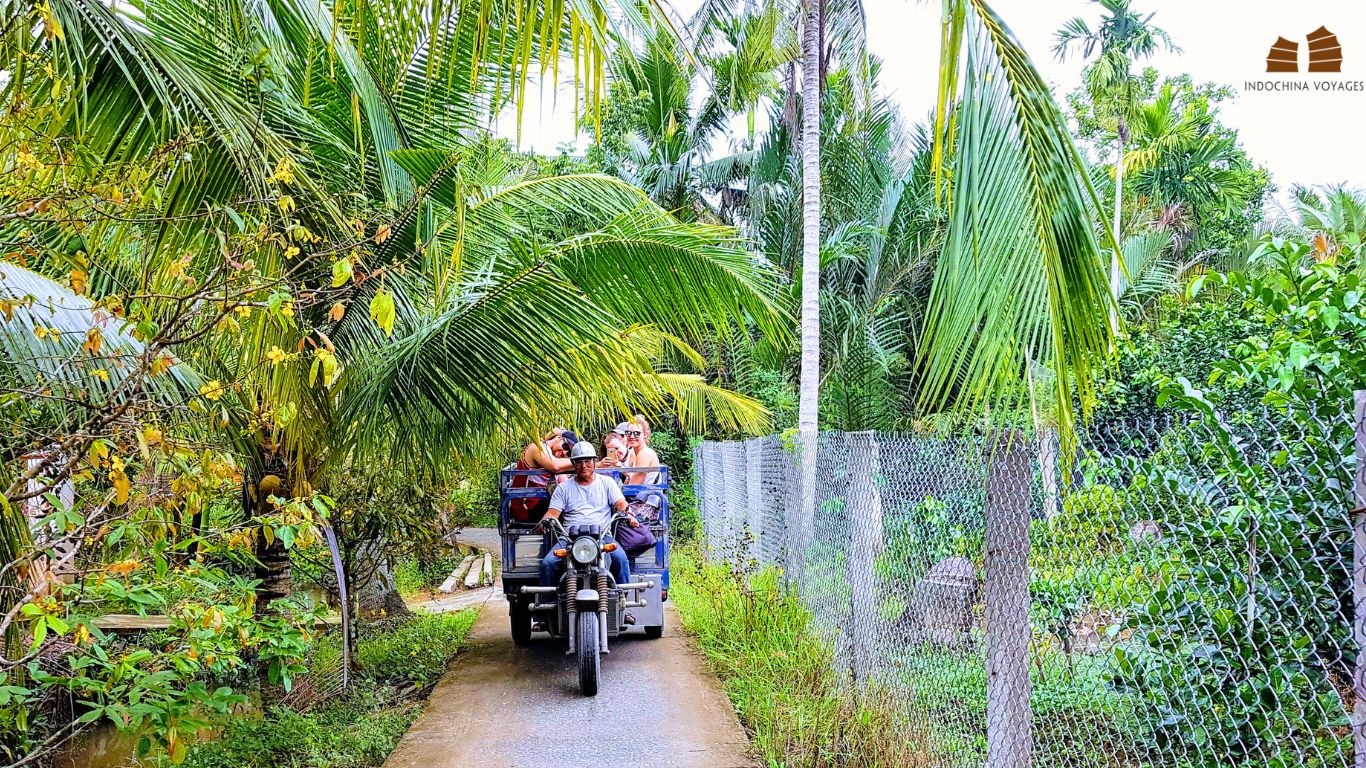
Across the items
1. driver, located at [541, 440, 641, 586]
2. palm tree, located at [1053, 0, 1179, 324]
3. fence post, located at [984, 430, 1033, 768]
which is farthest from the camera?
palm tree, located at [1053, 0, 1179, 324]

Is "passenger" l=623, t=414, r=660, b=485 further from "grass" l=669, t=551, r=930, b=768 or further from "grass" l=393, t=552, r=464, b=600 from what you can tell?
"grass" l=393, t=552, r=464, b=600

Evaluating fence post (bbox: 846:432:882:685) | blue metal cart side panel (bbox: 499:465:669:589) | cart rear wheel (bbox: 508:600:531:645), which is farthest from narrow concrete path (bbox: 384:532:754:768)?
fence post (bbox: 846:432:882:685)

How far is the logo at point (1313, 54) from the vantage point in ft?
53.7

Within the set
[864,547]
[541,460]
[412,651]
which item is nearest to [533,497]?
[541,460]

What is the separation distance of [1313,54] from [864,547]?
18173 millimetres

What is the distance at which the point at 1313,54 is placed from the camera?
17.8 metres

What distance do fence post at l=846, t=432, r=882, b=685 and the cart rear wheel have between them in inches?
146

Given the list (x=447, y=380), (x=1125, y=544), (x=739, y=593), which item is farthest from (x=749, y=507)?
(x=1125, y=544)

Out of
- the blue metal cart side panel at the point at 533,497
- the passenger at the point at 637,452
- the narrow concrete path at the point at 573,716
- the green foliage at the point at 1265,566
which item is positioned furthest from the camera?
the passenger at the point at 637,452

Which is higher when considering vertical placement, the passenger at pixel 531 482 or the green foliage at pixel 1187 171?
the green foliage at pixel 1187 171

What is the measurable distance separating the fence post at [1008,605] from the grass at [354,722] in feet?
12.1

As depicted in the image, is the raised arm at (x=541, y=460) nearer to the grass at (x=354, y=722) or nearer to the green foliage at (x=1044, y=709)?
the grass at (x=354, y=722)

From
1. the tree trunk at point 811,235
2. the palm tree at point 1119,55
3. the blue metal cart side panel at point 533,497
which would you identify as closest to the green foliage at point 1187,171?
the palm tree at point 1119,55

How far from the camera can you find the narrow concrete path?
211 inches
